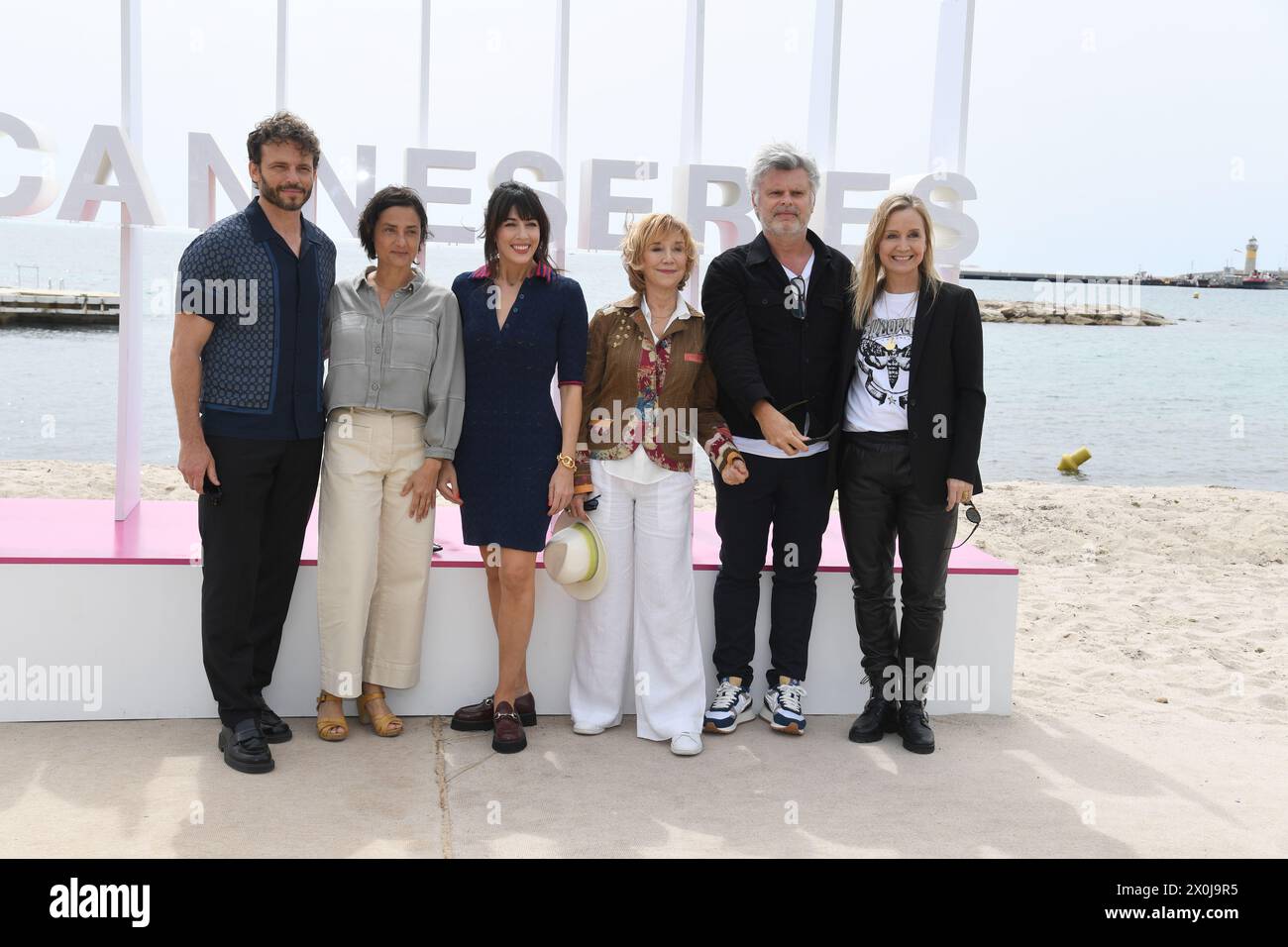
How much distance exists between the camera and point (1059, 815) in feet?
10.2

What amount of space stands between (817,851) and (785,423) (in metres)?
1.21

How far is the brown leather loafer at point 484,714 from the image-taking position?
3574 mm

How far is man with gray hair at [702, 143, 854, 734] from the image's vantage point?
337cm

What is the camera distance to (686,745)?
3422 mm

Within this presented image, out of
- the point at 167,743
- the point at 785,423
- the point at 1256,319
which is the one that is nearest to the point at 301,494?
the point at 167,743

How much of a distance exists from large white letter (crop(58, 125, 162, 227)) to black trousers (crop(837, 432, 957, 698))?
2496mm

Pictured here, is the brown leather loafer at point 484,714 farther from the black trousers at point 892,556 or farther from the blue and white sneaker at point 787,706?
the black trousers at point 892,556

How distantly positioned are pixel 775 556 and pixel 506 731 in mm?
998

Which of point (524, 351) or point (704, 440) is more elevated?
point (524, 351)

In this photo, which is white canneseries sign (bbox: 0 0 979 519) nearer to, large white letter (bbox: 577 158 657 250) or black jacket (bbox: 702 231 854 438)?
large white letter (bbox: 577 158 657 250)

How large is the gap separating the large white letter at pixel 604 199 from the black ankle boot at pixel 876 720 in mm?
1815

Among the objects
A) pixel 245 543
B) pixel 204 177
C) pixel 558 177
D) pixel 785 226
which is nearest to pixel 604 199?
pixel 558 177

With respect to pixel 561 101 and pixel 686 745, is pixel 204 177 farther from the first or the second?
pixel 686 745
